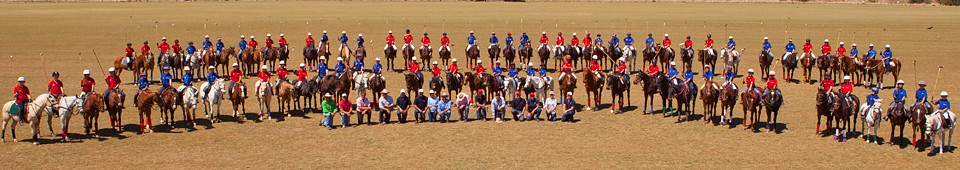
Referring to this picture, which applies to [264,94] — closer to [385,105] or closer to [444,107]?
[385,105]

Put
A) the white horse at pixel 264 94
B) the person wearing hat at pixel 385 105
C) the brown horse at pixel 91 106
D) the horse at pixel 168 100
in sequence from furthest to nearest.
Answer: the white horse at pixel 264 94 → the person wearing hat at pixel 385 105 → the horse at pixel 168 100 → the brown horse at pixel 91 106

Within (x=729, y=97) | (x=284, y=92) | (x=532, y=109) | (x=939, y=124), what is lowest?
(x=939, y=124)

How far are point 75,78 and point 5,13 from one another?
47937mm

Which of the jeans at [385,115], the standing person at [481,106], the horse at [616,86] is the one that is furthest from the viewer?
the horse at [616,86]

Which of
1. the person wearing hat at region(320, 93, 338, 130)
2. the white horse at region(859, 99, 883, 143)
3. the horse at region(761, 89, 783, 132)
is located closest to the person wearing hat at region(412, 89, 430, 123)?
the person wearing hat at region(320, 93, 338, 130)

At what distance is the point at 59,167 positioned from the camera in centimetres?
1834

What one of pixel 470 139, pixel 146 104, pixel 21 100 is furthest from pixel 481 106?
pixel 21 100

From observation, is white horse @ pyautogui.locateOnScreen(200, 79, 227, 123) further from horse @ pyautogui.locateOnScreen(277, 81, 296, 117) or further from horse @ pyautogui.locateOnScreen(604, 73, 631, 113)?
horse @ pyautogui.locateOnScreen(604, 73, 631, 113)

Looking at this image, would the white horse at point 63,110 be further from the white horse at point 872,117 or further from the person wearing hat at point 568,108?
the white horse at point 872,117

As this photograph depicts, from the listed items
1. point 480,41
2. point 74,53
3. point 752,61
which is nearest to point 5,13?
point 74,53

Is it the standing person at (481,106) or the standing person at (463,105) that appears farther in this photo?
the standing person at (481,106)

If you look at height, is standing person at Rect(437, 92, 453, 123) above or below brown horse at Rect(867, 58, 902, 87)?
below

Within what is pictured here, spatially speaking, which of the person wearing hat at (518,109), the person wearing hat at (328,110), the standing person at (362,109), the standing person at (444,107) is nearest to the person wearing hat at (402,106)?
the standing person at (362,109)

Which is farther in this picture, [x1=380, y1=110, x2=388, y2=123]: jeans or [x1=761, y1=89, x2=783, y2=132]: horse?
[x1=380, y1=110, x2=388, y2=123]: jeans
